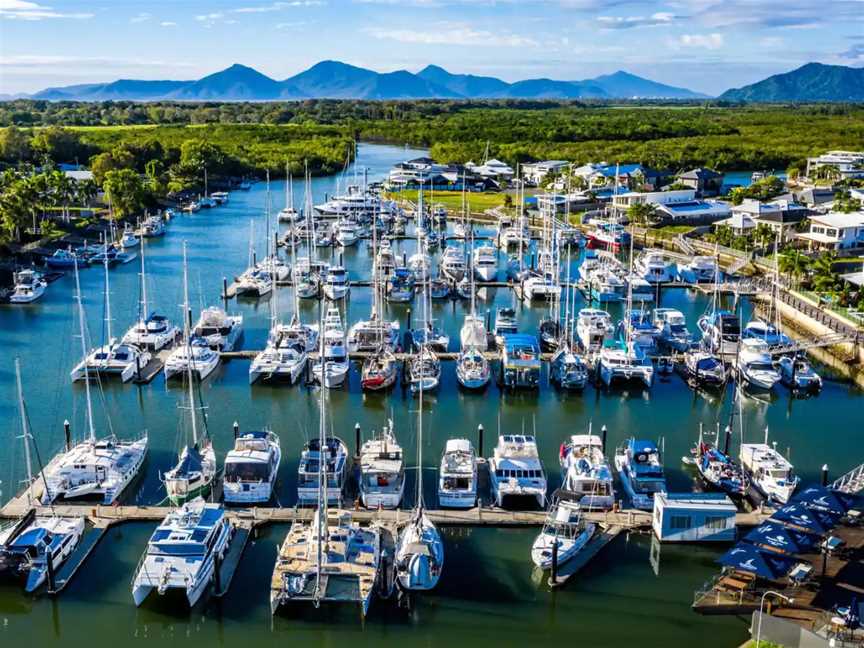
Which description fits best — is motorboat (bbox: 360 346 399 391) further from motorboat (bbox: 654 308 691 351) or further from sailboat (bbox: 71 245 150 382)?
motorboat (bbox: 654 308 691 351)

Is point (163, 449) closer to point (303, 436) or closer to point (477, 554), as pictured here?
point (303, 436)

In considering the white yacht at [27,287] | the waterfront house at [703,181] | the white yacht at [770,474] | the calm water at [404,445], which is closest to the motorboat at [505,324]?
the calm water at [404,445]

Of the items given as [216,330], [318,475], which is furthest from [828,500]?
[216,330]

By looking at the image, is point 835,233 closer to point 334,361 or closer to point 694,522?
point 334,361

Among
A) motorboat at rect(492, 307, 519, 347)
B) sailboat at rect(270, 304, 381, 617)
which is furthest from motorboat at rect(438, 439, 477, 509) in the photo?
motorboat at rect(492, 307, 519, 347)

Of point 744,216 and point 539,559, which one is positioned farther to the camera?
point 744,216

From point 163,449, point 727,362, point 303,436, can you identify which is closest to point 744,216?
point 727,362
